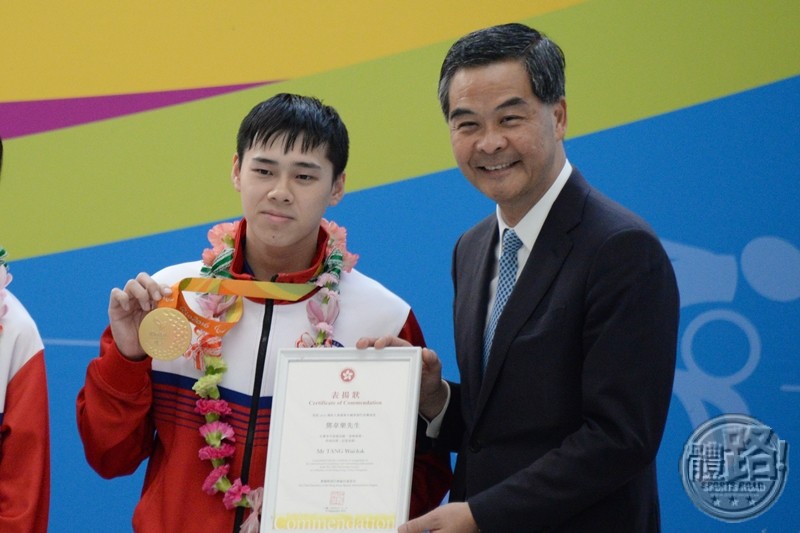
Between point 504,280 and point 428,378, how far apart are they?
308 millimetres

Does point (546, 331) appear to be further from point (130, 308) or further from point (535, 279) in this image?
point (130, 308)

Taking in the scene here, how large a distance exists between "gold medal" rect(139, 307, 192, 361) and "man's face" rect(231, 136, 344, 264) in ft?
0.95

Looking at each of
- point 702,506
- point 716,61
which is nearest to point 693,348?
point 702,506

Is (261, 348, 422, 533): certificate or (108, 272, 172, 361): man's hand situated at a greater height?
(108, 272, 172, 361): man's hand

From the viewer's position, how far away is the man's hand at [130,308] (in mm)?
2285

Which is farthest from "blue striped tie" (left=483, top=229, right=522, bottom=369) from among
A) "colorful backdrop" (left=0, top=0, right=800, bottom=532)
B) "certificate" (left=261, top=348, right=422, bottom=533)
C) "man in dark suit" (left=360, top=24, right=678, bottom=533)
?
"colorful backdrop" (left=0, top=0, right=800, bottom=532)

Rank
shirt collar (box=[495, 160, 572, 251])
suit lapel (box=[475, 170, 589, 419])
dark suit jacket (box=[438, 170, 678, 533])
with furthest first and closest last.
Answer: shirt collar (box=[495, 160, 572, 251])
suit lapel (box=[475, 170, 589, 419])
dark suit jacket (box=[438, 170, 678, 533])

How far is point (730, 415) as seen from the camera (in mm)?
3381

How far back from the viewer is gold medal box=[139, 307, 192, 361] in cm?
224

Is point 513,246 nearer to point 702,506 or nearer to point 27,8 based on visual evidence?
point 702,506

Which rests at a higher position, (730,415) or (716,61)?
(716,61)

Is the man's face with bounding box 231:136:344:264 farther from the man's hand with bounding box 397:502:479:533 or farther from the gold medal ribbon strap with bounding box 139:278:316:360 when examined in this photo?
the man's hand with bounding box 397:502:479:533

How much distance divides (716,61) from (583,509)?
186 centimetres

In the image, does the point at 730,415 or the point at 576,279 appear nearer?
the point at 576,279
